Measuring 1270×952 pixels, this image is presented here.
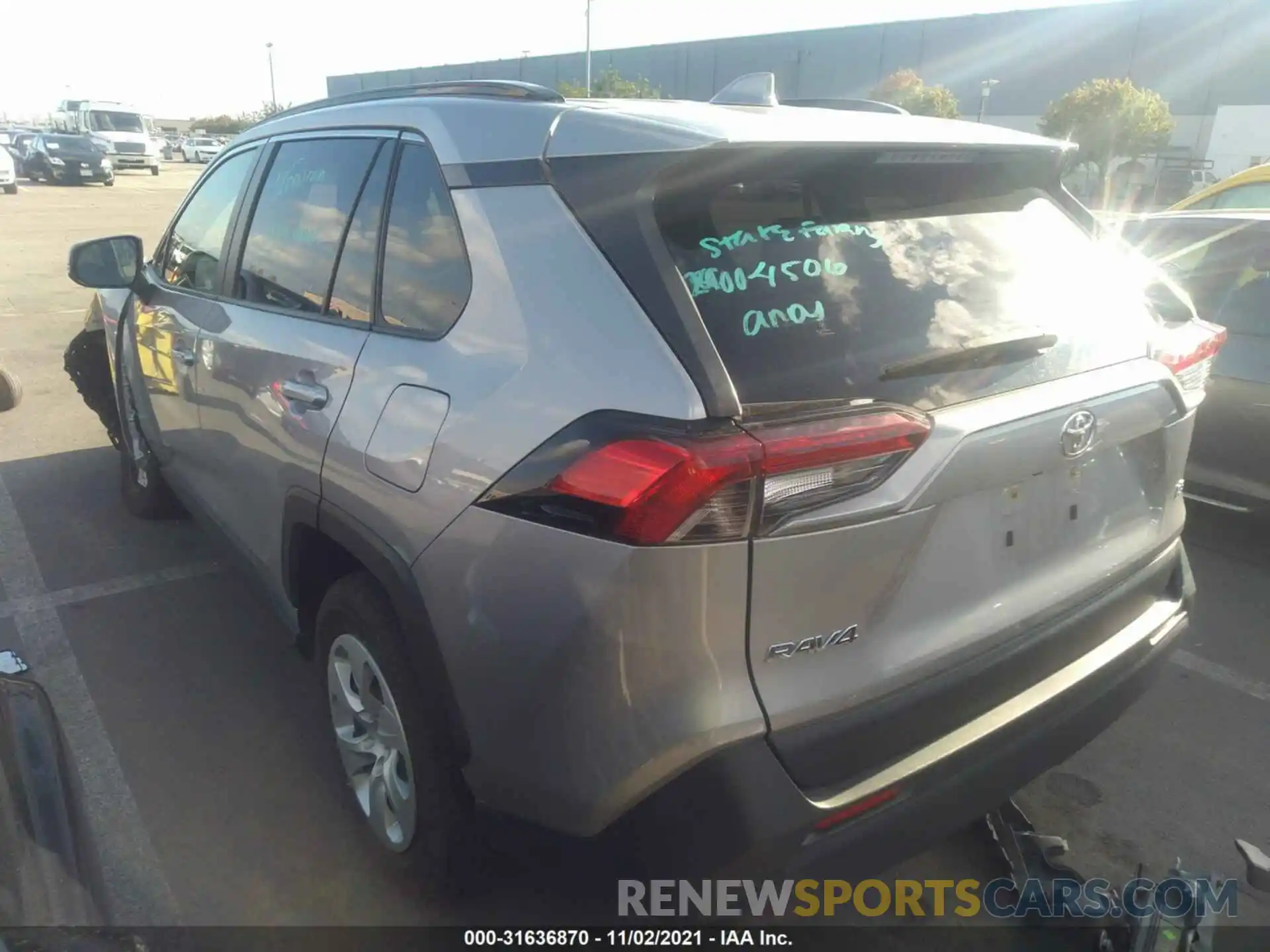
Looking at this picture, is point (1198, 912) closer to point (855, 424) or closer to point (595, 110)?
point (855, 424)

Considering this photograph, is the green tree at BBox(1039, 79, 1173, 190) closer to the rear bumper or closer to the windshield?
the windshield

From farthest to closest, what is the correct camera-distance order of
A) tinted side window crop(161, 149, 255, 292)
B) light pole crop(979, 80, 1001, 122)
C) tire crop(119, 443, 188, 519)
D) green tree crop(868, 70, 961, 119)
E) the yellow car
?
1. light pole crop(979, 80, 1001, 122)
2. green tree crop(868, 70, 961, 119)
3. the yellow car
4. tire crop(119, 443, 188, 519)
5. tinted side window crop(161, 149, 255, 292)

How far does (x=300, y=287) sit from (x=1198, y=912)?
2707mm

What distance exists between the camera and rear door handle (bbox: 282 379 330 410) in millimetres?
2436

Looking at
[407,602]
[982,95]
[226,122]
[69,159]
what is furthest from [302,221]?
[226,122]

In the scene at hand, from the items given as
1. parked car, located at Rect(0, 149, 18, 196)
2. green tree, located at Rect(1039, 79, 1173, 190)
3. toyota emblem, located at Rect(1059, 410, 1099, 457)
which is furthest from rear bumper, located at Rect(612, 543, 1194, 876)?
green tree, located at Rect(1039, 79, 1173, 190)

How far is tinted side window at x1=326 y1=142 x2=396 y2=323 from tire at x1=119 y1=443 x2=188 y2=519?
8.10ft

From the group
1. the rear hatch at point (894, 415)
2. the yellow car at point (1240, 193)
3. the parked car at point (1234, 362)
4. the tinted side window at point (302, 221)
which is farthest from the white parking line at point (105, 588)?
the yellow car at point (1240, 193)

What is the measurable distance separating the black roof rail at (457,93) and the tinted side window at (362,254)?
0.21 metres

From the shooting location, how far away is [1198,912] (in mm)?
2016

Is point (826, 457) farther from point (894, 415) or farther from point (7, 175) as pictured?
point (7, 175)

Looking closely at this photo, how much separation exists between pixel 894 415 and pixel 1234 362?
3442 millimetres

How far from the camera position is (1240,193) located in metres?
7.25

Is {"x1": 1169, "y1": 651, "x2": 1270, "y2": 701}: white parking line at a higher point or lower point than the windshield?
lower
